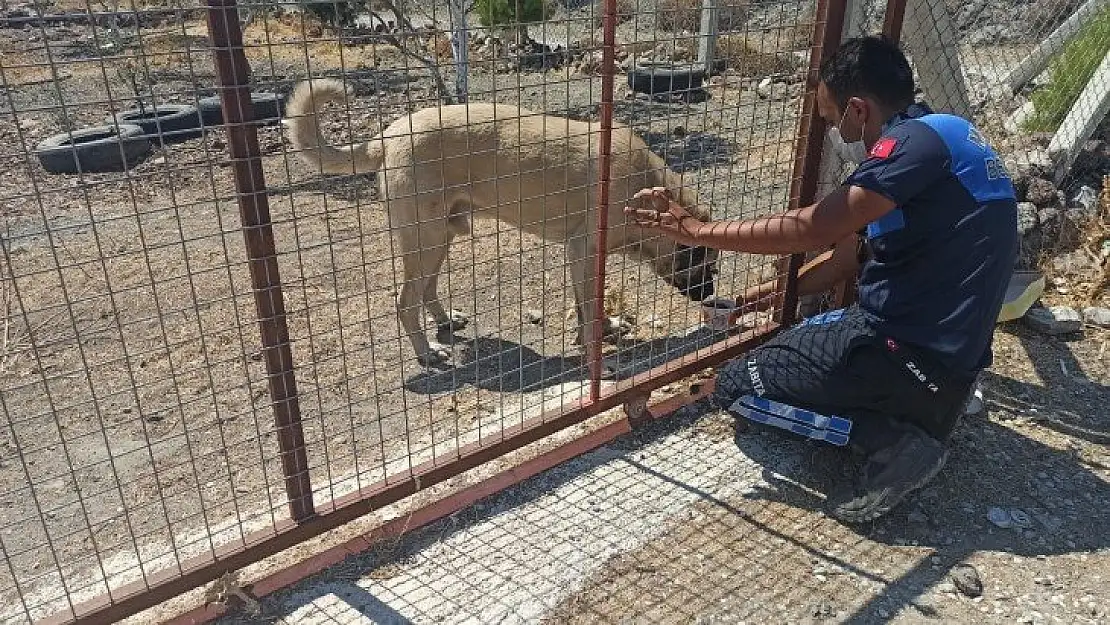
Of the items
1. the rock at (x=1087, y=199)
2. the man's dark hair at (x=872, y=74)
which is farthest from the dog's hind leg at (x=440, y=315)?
the rock at (x=1087, y=199)

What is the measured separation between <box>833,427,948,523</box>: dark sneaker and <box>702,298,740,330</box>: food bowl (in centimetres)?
131

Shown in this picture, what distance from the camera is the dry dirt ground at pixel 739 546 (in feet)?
9.30

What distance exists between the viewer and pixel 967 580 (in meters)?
2.95

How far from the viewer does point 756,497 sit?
3.42 meters

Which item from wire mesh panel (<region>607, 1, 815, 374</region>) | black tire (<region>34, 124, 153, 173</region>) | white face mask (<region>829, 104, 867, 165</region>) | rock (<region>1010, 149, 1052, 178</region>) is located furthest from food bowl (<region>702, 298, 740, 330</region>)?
black tire (<region>34, 124, 153, 173</region>)

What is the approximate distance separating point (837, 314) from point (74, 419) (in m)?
3.73

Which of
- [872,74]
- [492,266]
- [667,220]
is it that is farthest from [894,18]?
[492,266]

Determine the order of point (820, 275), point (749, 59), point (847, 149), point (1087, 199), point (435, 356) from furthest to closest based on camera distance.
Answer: point (1087, 199) < point (749, 59) < point (435, 356) < point (820, 275) < point (847, 149)

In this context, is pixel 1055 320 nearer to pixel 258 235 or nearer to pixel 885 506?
pixel 885 506

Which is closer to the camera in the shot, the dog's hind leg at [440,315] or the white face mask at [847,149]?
the white face mask at [847,149]

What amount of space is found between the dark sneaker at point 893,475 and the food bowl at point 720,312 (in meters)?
1.31

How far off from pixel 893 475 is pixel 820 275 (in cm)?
139

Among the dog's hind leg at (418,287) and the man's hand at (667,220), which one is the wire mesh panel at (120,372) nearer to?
the dog's hind leg at (418,287)

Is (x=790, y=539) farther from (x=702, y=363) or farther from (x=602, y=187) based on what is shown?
(x=602, y=187)
